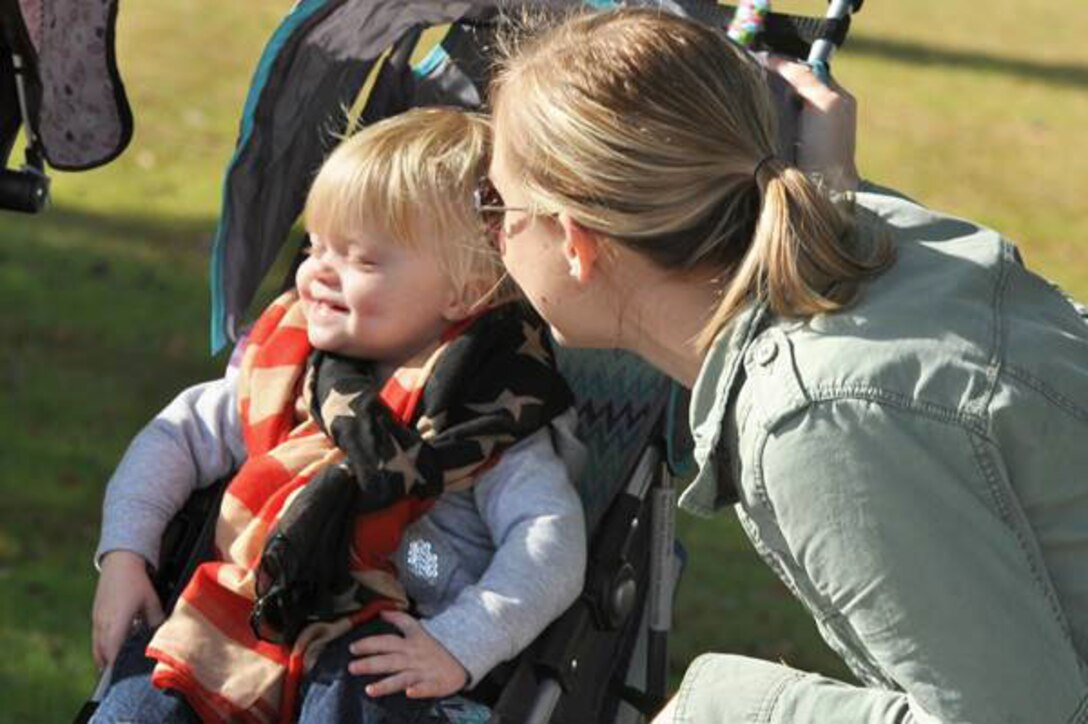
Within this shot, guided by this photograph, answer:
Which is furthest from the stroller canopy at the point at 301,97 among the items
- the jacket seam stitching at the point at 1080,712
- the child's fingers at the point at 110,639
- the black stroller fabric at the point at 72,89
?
the jacket seam stitching at the point at 1080,712

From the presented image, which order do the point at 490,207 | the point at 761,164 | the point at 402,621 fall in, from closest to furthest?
the point at 761,164 < the point at 490,207 < the point at 402,621

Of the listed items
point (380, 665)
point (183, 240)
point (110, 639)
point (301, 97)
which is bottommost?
point (183, 240)

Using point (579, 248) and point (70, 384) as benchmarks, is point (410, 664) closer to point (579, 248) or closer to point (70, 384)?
point (579, 248)

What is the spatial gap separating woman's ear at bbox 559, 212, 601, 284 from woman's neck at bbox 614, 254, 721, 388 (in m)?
0.05

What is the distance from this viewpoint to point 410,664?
322 cm

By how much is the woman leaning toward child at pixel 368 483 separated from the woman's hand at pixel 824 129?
0.53m

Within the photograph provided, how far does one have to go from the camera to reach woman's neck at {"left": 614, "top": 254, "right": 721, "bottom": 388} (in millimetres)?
2953

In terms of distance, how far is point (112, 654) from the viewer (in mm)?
3459

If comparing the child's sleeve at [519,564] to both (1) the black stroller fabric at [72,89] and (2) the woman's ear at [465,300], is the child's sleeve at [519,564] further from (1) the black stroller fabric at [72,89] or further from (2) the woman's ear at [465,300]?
(1) the black stroller fabric at [72,89]

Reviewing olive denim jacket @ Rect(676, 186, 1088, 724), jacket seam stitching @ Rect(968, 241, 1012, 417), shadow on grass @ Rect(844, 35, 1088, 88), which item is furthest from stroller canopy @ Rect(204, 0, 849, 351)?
shadow on grass @ Rect(844, 35, 1088, 88)

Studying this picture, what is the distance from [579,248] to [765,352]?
0.31 metres

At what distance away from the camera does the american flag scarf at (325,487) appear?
10.8ft

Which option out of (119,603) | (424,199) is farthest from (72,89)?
(119,603)

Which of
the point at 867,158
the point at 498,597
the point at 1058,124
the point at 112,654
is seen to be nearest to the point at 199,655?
the point at 112,654
